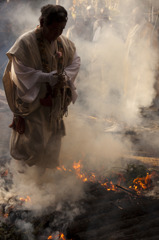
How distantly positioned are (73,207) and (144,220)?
112 centimetres

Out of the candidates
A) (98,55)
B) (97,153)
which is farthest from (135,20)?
(97,153)

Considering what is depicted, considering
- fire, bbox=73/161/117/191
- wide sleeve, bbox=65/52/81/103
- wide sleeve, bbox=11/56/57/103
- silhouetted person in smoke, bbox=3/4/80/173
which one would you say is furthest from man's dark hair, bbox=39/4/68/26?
fire, bbox=73/161/117/191

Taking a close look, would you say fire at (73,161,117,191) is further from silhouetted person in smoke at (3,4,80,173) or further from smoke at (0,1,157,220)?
silhouetted person in smoke at (3,4,80,173)

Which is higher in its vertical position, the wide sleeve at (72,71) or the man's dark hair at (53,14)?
the man's dark hair at (53,14)

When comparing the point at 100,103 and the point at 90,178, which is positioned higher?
the point at 90,178

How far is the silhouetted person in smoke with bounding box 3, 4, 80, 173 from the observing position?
9.86 feet

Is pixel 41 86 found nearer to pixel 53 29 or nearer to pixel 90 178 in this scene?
pixel 53 29

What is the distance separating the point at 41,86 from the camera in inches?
129

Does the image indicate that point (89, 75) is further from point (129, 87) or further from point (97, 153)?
point (97, 153)

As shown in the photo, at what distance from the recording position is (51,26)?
9.70ft

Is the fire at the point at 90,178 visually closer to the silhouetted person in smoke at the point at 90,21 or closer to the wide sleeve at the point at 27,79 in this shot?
the wide sleeve at the point at 27,79

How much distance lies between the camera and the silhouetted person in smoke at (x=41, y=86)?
3.00 m

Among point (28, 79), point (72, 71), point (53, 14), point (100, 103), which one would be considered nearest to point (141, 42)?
point (100, 103)

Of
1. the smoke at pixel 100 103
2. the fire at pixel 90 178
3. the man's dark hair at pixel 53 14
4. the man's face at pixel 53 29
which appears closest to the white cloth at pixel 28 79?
the man's face at pixel 53 29
